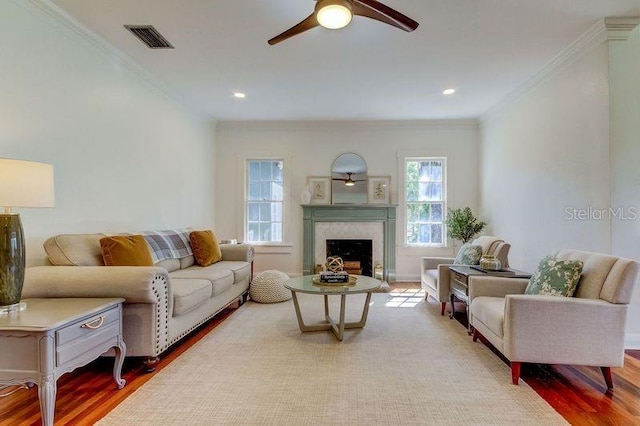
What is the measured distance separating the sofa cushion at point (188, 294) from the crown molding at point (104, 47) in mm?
2338

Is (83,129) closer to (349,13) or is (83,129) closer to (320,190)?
(349,13)

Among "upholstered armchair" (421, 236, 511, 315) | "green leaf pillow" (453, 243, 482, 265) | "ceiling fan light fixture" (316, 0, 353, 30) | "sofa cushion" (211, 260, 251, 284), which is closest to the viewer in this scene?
"ceiling fan light fixture" (316, 0, 353, 30)

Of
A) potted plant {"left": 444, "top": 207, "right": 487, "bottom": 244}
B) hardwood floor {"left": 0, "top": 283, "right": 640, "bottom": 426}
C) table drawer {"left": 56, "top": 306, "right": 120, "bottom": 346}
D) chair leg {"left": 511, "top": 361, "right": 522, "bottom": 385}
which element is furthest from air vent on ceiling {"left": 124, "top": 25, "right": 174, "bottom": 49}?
potted plant {"left": 444, "top": 207, "right": 487, "bottom": 244}

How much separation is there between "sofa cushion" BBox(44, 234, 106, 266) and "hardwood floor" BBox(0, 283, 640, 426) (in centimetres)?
79

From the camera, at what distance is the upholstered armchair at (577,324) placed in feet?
7.52

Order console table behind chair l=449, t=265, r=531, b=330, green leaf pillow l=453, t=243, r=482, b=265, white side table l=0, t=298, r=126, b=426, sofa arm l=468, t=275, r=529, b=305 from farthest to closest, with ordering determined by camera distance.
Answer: green leaf pillow l=453, t=243, r=482, b=265, console table behind chair l=449, t=265, r=531, b=330, sofa arm l=468, t=275, r=529, b=305, white side table l=0, t=298, r=126, b=426

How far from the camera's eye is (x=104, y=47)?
135 inches

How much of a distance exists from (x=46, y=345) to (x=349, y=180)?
4937 millimetres

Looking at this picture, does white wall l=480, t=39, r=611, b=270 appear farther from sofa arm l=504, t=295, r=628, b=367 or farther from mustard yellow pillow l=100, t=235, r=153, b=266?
mustard yellow pillow l=100, t=235, r=153, b=266

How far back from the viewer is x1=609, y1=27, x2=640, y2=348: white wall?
2980 millimetres

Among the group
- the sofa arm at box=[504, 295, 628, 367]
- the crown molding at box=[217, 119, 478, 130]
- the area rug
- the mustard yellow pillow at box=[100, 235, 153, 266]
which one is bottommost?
the area rug

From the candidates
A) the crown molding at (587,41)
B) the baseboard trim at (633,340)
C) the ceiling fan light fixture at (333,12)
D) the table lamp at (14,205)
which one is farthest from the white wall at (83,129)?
the baseboard trim at (633,340)

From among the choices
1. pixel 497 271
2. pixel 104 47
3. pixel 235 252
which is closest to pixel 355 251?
pixel 235 252

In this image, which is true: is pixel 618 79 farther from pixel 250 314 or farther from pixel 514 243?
pixel 250 314
